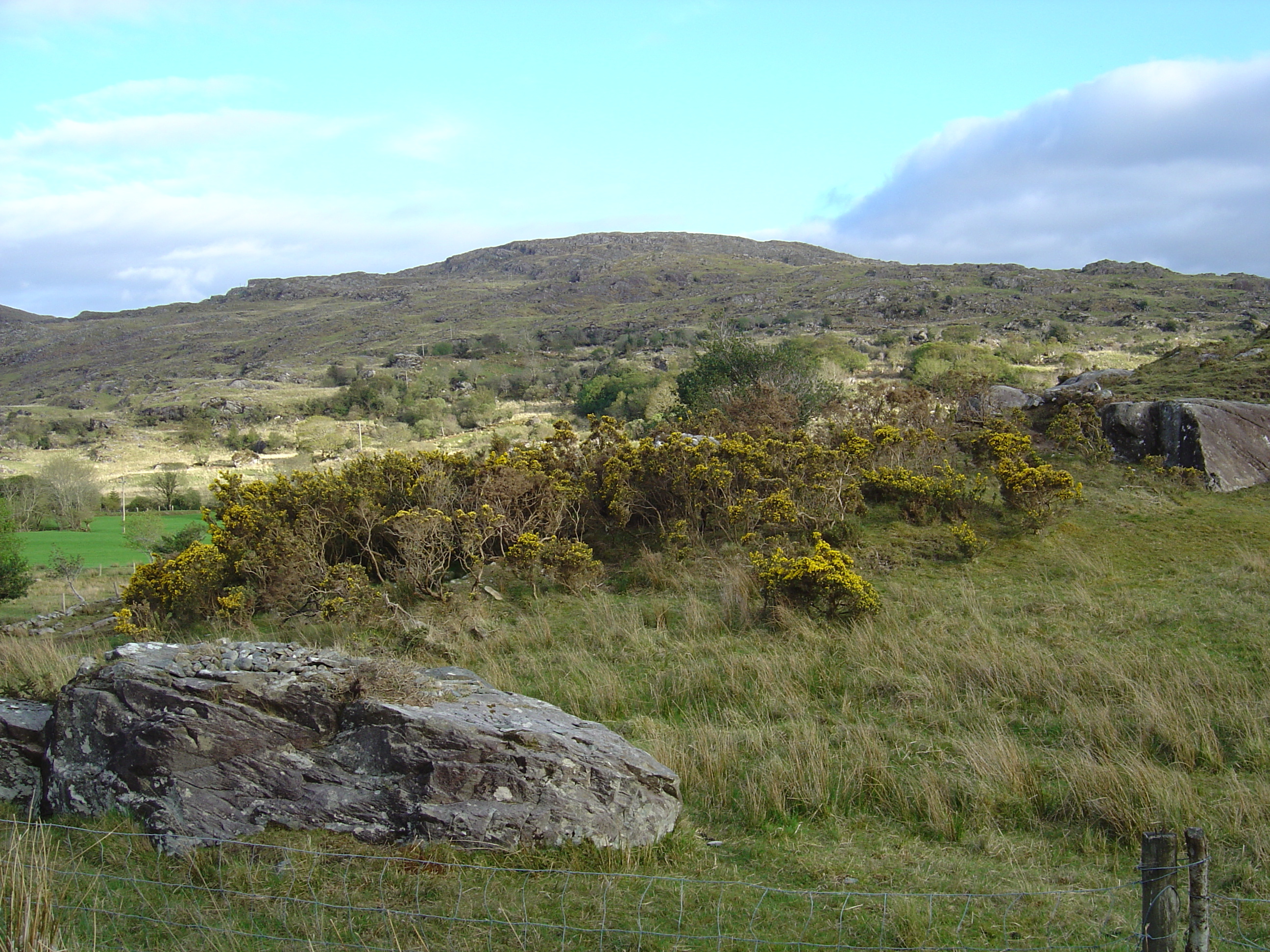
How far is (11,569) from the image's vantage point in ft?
70.0

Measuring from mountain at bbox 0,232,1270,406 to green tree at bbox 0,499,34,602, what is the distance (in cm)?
4929

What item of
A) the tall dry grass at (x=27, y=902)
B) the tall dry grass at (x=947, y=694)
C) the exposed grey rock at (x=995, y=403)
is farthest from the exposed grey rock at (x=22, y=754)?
the exposed grey rock at (x=995, y=403)

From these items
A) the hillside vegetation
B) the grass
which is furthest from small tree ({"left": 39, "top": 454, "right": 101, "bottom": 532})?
the grass

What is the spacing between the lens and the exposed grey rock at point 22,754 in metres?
5.81

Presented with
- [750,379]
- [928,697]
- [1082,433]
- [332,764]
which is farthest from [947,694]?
[750,379]

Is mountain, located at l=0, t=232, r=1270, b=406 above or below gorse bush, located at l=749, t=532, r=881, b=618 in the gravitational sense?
above

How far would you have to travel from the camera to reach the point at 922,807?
18.9 ft

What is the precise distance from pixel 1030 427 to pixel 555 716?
522 inches

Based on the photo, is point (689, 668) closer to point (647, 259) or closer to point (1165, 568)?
point (1165, 568)

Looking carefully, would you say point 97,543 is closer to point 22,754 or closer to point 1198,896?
point 22,754

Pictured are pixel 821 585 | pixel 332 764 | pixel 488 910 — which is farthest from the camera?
pixel 821 585

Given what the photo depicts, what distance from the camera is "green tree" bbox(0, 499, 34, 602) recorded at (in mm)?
21219

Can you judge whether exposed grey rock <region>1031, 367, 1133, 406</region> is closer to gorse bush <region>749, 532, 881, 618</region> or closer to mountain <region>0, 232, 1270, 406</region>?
gorse bush <region>749, 532, 881, 618</region>

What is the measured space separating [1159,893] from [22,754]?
273 inches
